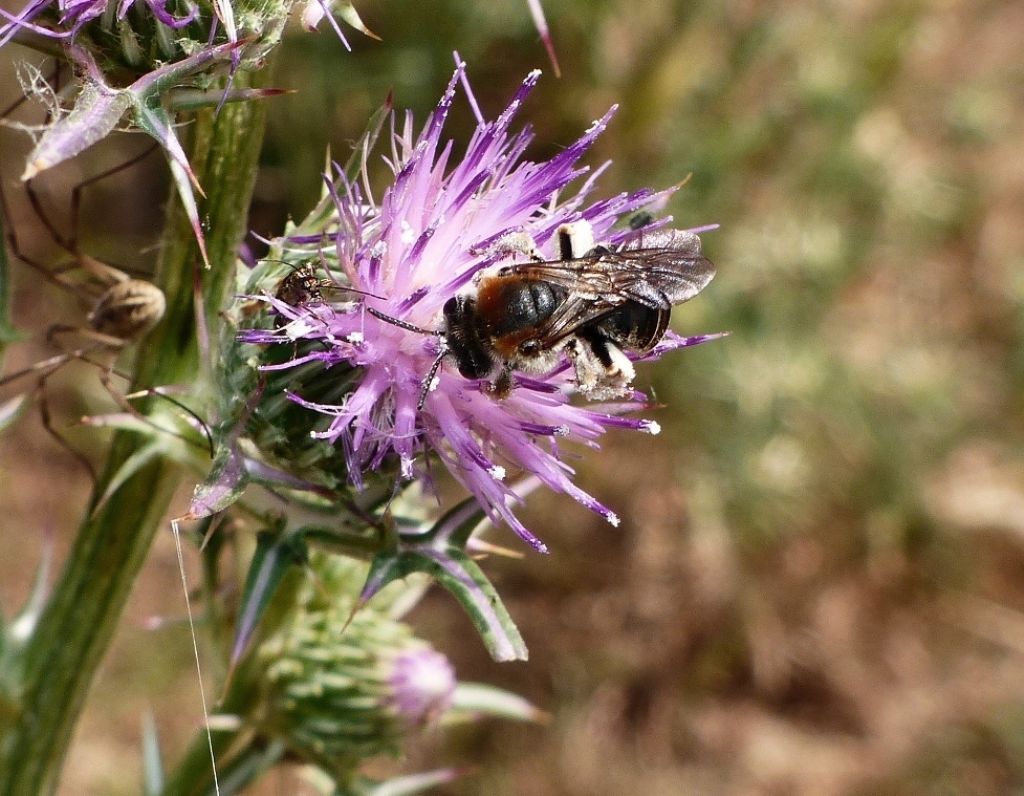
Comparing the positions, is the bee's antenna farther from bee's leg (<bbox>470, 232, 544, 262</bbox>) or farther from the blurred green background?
the blurred green background

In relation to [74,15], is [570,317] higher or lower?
lower

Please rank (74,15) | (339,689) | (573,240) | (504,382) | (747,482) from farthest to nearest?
(747,482)
(339,689)
(573,240)
(504,382)
(74,15)

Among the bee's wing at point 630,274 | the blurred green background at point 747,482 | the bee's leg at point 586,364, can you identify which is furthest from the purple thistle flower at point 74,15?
the blurred green background at point 747,482

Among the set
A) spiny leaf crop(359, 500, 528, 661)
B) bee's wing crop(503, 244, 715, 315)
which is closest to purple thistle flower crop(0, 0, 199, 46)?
bee's wing crop(503, 244, 715, 315)

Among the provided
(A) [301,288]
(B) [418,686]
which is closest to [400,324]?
(A) [301,288]

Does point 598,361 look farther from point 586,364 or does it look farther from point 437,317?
point 437,317

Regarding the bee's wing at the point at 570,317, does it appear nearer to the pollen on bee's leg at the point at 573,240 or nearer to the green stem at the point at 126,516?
the pollen on bee's leg at the point at 573,240

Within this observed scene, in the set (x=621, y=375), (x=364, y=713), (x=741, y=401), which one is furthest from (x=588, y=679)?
(x=621, y=375)
